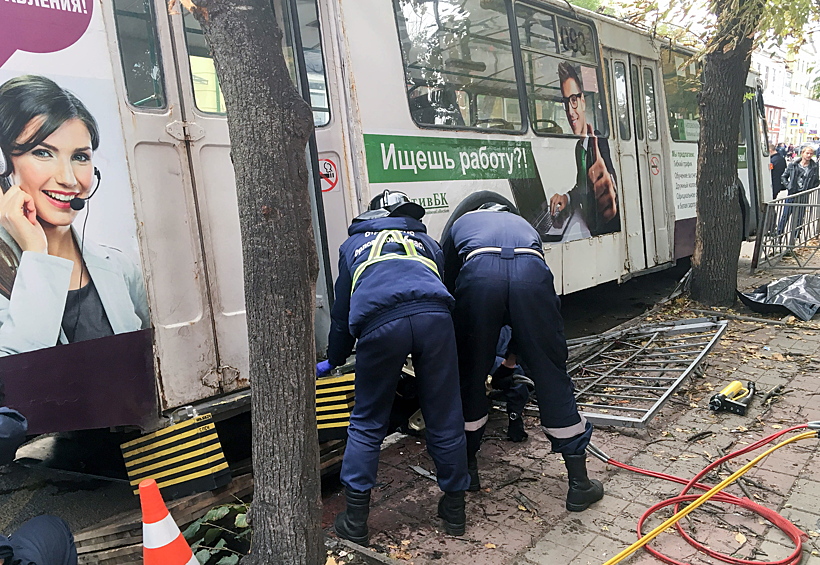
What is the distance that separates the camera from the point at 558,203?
19.1ft

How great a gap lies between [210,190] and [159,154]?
0.30 metres

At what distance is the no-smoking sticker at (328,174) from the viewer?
3889mm

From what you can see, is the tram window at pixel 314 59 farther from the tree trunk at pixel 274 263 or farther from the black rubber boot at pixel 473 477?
the black rubber boot at pixel 473 477

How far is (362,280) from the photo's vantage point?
119 inches

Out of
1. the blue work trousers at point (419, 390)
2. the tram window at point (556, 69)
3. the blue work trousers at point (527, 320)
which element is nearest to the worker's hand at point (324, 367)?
the blue work trousers at point (419, 390)

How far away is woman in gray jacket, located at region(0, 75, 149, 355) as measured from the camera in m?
2.65

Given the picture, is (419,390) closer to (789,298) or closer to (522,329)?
(522,329)

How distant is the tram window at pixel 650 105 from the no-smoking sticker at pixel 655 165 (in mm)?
235

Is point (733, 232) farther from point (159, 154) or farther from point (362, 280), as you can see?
point (159, 154)

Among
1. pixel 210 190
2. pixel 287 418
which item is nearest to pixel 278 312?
pixel 287 418

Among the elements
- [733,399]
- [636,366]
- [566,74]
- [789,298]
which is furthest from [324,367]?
[789,298]

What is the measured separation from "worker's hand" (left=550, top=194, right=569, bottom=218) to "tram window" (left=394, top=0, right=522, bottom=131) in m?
0.74

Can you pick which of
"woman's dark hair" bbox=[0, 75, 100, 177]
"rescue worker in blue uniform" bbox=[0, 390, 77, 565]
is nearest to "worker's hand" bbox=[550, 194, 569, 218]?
"woman's dark hair" bbox=[0, 75, 100, 177]

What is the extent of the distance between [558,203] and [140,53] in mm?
3804
